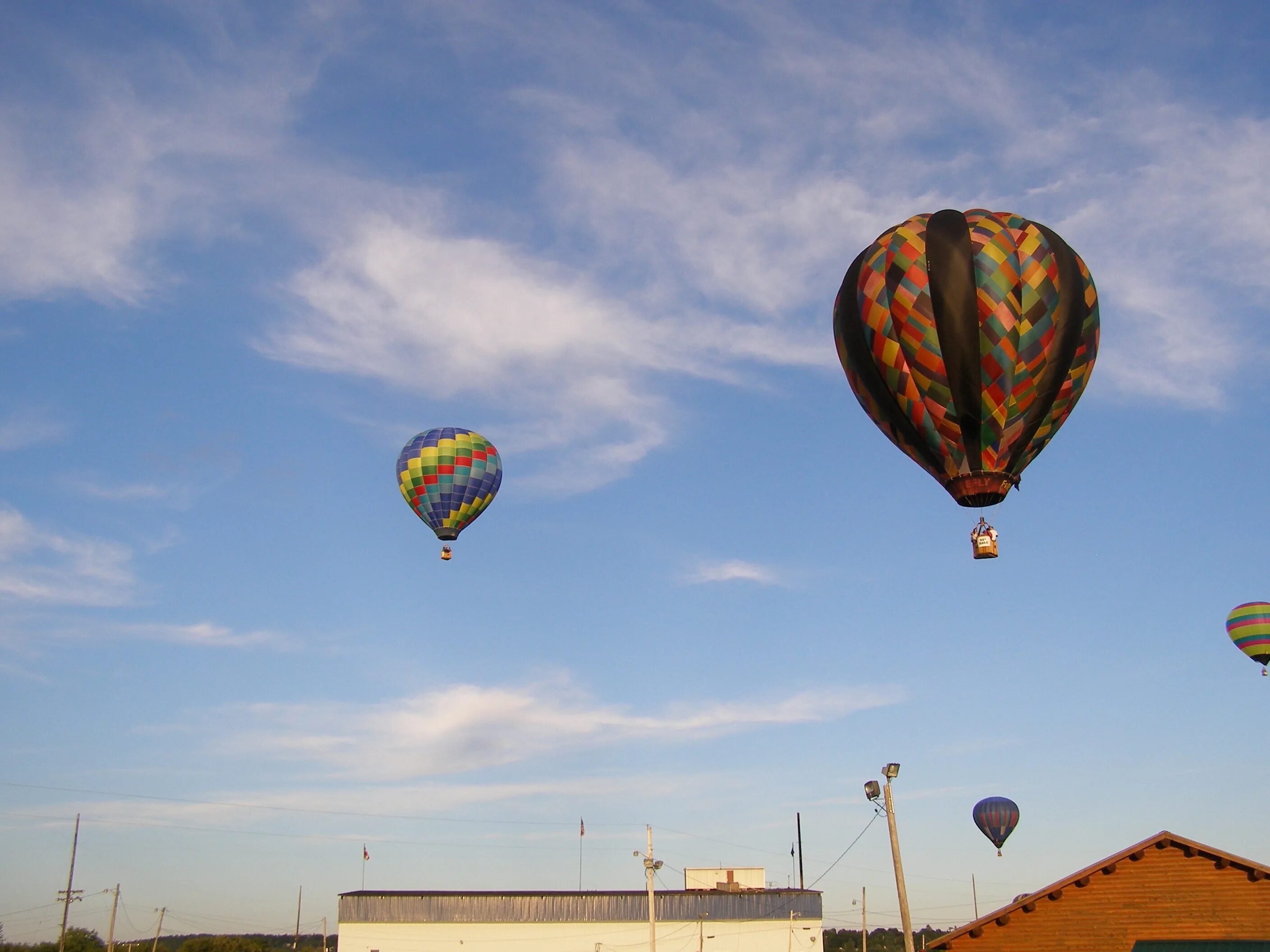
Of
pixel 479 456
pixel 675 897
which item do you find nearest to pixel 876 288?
pixel 479 456

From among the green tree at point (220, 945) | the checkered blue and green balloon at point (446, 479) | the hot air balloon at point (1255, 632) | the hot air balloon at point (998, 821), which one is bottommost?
the green tree at point (220, 945)

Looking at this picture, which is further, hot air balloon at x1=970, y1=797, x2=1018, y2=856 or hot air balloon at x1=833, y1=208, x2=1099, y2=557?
hot air balloon at x1=970, y1=797, x2=1018, y2=856

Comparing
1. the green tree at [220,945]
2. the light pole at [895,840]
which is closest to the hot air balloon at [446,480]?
the light pole at [895,840]

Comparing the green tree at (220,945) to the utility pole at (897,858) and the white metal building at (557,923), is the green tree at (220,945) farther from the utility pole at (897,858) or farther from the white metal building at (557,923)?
the utility pole at (897,858)

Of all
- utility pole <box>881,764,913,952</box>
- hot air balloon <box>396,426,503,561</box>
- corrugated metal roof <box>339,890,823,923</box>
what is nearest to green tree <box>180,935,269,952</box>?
corrugated metal roof <box>339,890,823,923</box>

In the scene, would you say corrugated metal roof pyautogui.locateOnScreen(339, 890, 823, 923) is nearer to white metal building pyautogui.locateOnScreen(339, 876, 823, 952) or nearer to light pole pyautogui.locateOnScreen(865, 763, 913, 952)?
white metal building pyautogui.locateOnScreen(339, 876, 823, 952)

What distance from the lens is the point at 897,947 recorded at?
175 metres

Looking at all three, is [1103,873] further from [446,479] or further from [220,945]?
[220,945]

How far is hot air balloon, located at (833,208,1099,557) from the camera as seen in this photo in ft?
105

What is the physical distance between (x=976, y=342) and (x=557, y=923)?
69292 mm

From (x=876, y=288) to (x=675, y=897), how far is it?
66378 mm

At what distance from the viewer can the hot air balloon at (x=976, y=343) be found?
32000 millimetres

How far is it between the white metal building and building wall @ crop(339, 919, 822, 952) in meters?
0.06

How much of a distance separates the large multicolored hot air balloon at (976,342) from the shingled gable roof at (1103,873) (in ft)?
37.0
